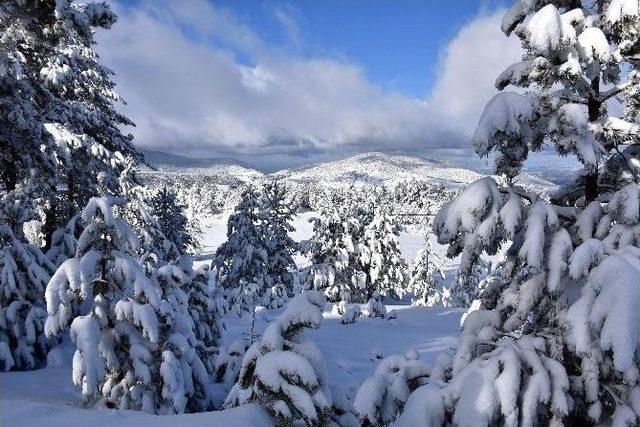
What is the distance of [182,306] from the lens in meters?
8.69

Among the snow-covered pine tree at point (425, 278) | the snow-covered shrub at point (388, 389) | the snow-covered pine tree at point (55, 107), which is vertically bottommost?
the snow-covered pine tree at point (425, 278)

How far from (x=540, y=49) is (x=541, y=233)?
1.98m

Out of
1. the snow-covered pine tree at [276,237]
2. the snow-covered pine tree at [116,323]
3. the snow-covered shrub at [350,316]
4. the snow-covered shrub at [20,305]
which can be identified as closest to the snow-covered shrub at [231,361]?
the snow-covered pine tree at [116,323]

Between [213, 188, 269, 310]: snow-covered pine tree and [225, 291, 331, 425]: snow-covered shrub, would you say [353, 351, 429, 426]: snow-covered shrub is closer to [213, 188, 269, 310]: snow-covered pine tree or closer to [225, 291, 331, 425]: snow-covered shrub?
[225, 291, 331, 425]: snow-covered shrub

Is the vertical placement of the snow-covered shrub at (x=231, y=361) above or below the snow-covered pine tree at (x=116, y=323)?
below

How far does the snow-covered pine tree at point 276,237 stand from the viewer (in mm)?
34281

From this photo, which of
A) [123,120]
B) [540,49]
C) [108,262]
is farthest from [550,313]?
[123,120]

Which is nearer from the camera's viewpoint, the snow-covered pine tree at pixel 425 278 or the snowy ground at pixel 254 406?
the snowy ground at pixel 254 406

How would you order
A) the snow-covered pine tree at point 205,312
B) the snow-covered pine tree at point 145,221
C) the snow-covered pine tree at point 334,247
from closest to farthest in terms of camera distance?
the snow-covered pine tree at point 205,312
the snow-covered pine tree at point 145,221
the snow-covered pine tree at point 334,247

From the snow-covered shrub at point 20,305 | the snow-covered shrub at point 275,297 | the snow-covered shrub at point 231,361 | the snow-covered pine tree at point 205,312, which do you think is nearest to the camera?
the snow-covered shrub at point 20,305

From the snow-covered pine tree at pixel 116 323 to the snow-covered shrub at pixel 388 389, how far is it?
324cm

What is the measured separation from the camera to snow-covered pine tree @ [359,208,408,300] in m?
39.8

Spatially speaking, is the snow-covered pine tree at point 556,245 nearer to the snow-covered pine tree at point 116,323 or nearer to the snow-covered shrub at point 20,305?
the snow-covered pine tree at point 116,323

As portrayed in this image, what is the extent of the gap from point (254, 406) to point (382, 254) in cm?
3757
